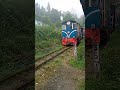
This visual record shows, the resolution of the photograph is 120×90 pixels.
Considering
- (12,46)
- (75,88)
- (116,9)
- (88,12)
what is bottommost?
(75,88)

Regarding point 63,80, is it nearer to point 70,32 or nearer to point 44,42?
point 70,32

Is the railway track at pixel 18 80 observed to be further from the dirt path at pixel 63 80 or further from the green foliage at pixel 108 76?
the green foliage at pixel 108 76

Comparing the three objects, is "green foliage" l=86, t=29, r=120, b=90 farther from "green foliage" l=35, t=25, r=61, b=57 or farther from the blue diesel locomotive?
the blue diesel locomotive

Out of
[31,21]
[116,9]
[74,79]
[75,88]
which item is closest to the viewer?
[75,88]

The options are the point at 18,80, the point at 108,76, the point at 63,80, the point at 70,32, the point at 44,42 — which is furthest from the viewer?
the point at 44,42

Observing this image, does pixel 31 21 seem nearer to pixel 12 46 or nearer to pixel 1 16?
pixel 1 16

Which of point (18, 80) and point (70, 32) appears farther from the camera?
point (70, 32)

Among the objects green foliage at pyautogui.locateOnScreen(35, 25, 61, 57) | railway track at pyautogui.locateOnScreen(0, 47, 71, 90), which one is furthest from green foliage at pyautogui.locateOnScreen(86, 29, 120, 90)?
green foliage at pyautogui.locateOnScreen(35, 25, 61, 57)

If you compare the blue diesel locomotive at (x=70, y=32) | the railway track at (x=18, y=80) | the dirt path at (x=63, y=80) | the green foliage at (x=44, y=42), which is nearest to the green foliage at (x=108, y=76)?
the dirt path at (x=63, y=80)

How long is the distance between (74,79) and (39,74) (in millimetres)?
1883

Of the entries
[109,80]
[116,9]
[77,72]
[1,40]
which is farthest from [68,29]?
[109,80]

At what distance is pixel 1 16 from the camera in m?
17.2

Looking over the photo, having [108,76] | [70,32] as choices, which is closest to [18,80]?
[108,76]

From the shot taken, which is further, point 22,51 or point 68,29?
point 68,29
